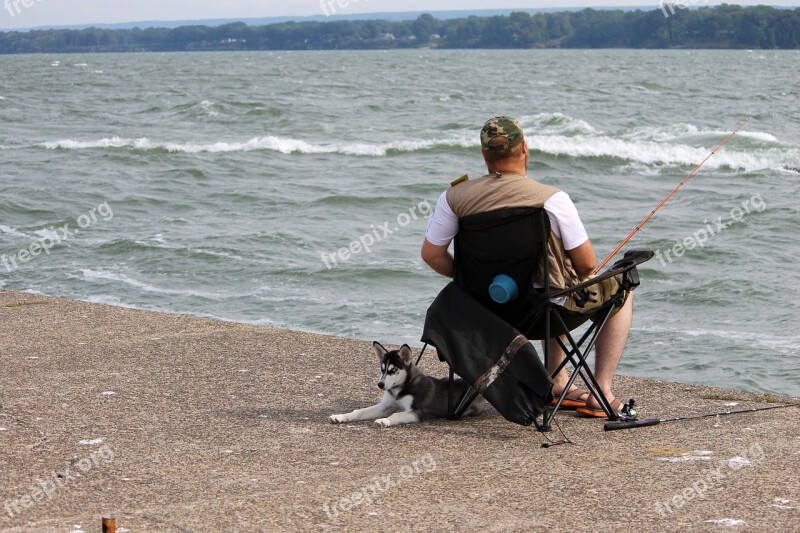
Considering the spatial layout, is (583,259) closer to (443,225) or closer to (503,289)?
(503,289)

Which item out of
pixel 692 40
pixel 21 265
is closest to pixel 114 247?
pixel 21 265

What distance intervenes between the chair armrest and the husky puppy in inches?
33.7

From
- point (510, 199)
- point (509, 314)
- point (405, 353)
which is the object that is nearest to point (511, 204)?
point (510, 199)

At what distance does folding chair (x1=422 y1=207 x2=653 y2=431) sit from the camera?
510cm

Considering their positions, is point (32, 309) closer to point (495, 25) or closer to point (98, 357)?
point (98, 357)

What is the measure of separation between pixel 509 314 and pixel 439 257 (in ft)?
1.38

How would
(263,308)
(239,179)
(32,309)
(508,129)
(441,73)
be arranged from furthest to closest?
(441,73), (239,179), (263,308), (32,309), (508,129)

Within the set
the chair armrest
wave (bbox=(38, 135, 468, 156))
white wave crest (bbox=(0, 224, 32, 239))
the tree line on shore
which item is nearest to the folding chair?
the chair armrest

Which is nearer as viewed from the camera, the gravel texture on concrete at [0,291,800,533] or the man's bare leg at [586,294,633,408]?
the gravel texture on concrete at [0,291,800,533]

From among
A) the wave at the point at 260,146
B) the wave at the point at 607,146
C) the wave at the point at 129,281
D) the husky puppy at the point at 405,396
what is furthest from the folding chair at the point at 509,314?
the wave at the point at 260,146

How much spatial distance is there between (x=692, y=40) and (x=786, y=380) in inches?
4997

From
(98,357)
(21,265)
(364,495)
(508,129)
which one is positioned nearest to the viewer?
(364,495)

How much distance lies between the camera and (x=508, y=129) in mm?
5121

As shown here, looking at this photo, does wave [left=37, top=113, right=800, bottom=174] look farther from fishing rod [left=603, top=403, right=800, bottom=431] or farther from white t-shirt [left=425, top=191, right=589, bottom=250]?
Answer: white t-shirt [left=425, top=191, right=589, bottom=250]
